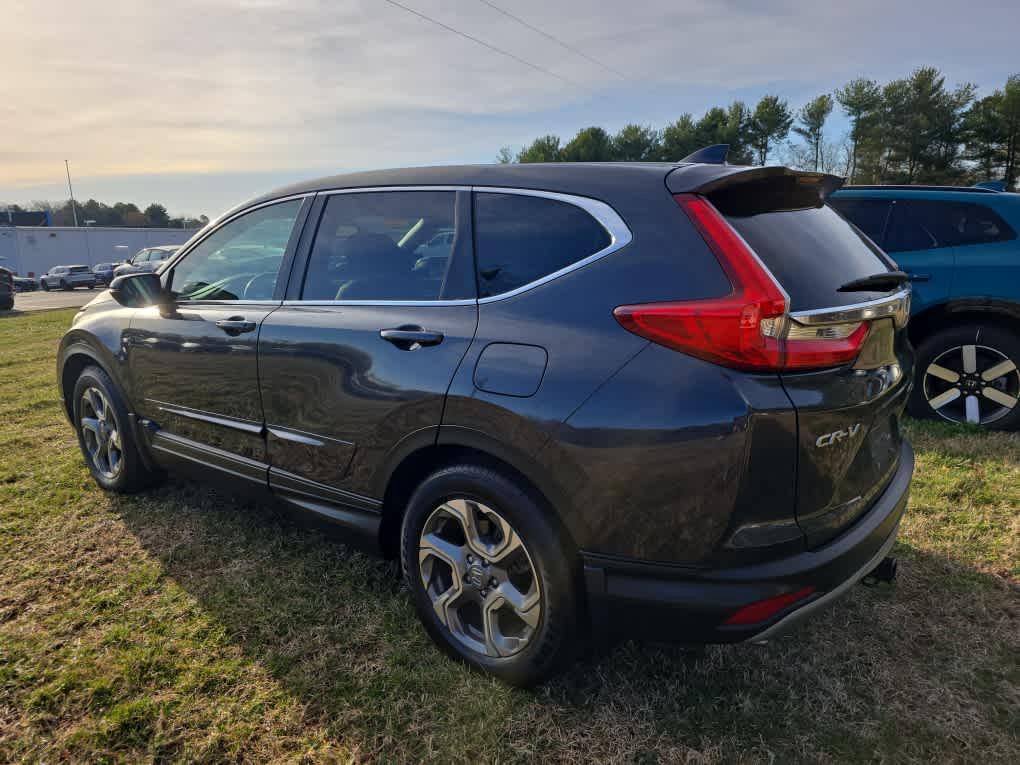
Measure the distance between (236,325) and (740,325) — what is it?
2.24 m

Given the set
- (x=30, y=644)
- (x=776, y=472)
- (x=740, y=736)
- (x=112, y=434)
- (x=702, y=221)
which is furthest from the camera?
(x=112, y=434)

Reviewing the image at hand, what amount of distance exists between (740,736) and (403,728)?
1.08 metres

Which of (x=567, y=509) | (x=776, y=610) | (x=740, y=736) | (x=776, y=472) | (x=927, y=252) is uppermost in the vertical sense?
(x=927, y=252)

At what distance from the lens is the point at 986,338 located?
4.73 metres

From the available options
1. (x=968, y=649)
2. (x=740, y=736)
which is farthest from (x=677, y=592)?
(x=968, y=649)

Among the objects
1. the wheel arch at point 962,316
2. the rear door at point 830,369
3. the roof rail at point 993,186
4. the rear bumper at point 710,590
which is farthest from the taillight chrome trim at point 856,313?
the roof rail at point 993,186

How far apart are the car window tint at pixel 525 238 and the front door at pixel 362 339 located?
8 centimetres

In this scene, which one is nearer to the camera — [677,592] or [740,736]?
[677,592]

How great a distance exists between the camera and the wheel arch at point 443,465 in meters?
2.05

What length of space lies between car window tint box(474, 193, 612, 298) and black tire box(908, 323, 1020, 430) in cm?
395

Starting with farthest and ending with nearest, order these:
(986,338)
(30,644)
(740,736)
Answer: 1. (986,338)
2. (30,644)
3. (740,736)

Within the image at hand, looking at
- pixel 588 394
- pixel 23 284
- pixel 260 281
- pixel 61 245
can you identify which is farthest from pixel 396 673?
pixel 61 245

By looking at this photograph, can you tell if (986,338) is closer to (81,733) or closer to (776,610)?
(776,610)

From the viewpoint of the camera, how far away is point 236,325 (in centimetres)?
304
